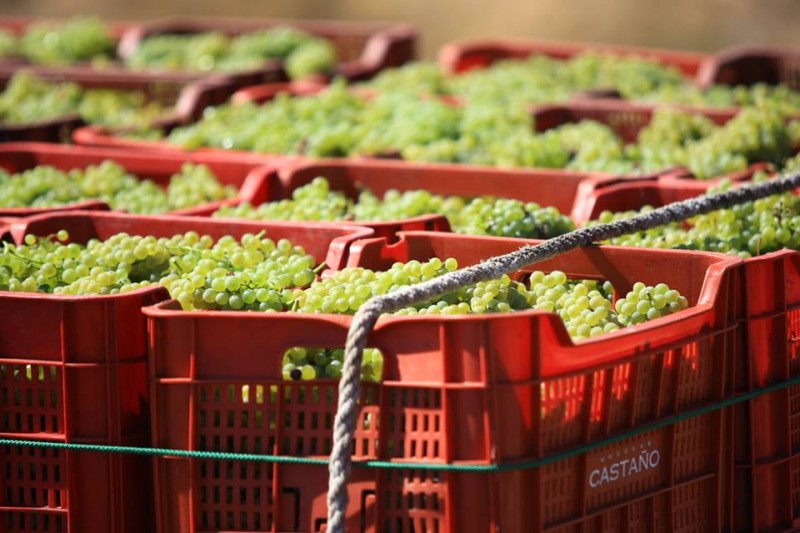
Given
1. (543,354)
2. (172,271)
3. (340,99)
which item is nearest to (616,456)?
(543,354)

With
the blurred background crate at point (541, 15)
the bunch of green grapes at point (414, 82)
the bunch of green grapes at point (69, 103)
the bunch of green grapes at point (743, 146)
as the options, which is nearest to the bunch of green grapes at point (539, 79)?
the bunch of green grapes at point (414, 82)

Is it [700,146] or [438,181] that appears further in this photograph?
[700,146]

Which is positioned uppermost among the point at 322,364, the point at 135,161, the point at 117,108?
the point at 117,108

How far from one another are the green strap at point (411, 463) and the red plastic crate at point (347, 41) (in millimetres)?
3618

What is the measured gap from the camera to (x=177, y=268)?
2.79 m

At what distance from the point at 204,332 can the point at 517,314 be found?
1.68 feet

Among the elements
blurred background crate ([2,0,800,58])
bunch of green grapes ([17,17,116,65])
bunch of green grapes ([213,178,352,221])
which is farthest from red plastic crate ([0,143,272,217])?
blurred background crate ([2,0,800,58])

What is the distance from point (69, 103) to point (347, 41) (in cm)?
175

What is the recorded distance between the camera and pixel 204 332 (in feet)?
7.29

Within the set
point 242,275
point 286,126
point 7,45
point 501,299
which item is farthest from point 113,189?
point 7,45

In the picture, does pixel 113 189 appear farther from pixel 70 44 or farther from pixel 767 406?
pixel 70 44

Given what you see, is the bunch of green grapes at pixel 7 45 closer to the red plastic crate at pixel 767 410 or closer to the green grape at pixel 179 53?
the green grape at pixel 179 53

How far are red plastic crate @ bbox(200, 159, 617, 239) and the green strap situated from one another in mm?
1174

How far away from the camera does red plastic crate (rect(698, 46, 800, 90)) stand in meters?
5.66
